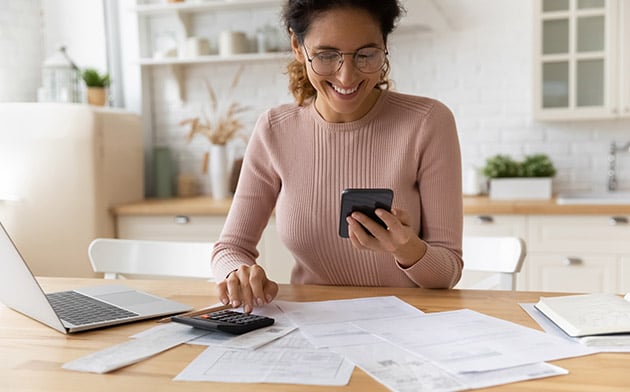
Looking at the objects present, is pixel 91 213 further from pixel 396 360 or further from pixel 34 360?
pixel 396 360

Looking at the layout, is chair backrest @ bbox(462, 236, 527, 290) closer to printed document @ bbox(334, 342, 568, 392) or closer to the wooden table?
the wooden table

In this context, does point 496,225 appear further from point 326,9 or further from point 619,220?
point 326,9

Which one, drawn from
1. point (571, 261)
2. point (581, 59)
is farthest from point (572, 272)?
point (581, 59)

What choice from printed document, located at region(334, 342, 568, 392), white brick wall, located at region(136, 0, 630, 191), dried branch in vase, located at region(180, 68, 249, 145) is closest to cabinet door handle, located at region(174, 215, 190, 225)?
dried branch in vase, located at region(180, 68, 249, 145)

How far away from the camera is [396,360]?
1.05m

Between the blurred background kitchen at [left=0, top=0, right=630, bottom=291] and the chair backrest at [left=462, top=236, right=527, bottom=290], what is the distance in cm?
129

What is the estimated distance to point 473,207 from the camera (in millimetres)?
3148

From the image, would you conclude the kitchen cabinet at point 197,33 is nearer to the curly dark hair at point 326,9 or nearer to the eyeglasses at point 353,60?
the curly dark hair at point 326,9

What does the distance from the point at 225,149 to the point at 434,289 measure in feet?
8.09

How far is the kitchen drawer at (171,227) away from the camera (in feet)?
11.5

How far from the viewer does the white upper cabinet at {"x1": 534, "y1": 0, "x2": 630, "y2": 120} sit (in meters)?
3.23

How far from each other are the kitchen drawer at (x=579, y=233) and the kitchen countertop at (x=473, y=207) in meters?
0.04

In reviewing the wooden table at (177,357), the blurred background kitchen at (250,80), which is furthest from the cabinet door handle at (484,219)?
the wooden table at (177,357)

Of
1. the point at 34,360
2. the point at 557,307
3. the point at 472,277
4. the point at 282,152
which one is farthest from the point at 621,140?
the point at 34,360
